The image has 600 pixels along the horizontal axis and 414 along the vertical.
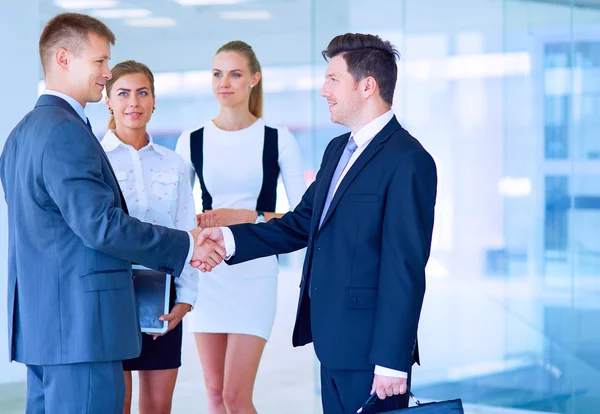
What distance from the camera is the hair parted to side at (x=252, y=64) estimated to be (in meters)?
3.80

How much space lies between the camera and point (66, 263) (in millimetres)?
2326

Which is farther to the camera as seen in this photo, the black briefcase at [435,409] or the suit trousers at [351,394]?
the suit trousers at [351,394]

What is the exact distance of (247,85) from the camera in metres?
→ 3.80

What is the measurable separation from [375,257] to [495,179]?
2.67m

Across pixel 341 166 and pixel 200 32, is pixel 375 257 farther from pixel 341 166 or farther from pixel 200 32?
pixel 200 32

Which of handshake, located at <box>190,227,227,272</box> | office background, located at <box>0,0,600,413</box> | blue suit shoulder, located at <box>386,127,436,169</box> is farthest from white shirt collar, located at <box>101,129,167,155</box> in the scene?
office background, located at <box>0,0,600,413</box>

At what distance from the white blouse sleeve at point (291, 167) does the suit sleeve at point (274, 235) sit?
2.25ft

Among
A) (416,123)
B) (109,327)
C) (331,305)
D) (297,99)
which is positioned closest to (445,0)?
(416,123)

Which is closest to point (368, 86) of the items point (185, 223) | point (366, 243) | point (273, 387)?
point (366, 243)

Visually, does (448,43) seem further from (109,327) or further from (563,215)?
(109,327)

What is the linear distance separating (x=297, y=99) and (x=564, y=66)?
25.8 ft

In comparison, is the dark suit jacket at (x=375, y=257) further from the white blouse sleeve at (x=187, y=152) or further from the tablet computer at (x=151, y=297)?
the white blouse sleeve at (x=187, y=152)

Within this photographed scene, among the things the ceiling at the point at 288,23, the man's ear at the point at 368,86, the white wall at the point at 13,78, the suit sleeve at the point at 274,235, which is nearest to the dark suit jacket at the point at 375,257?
the man's ear at the point at 368,86

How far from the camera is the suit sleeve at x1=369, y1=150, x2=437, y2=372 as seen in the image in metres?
2.33
